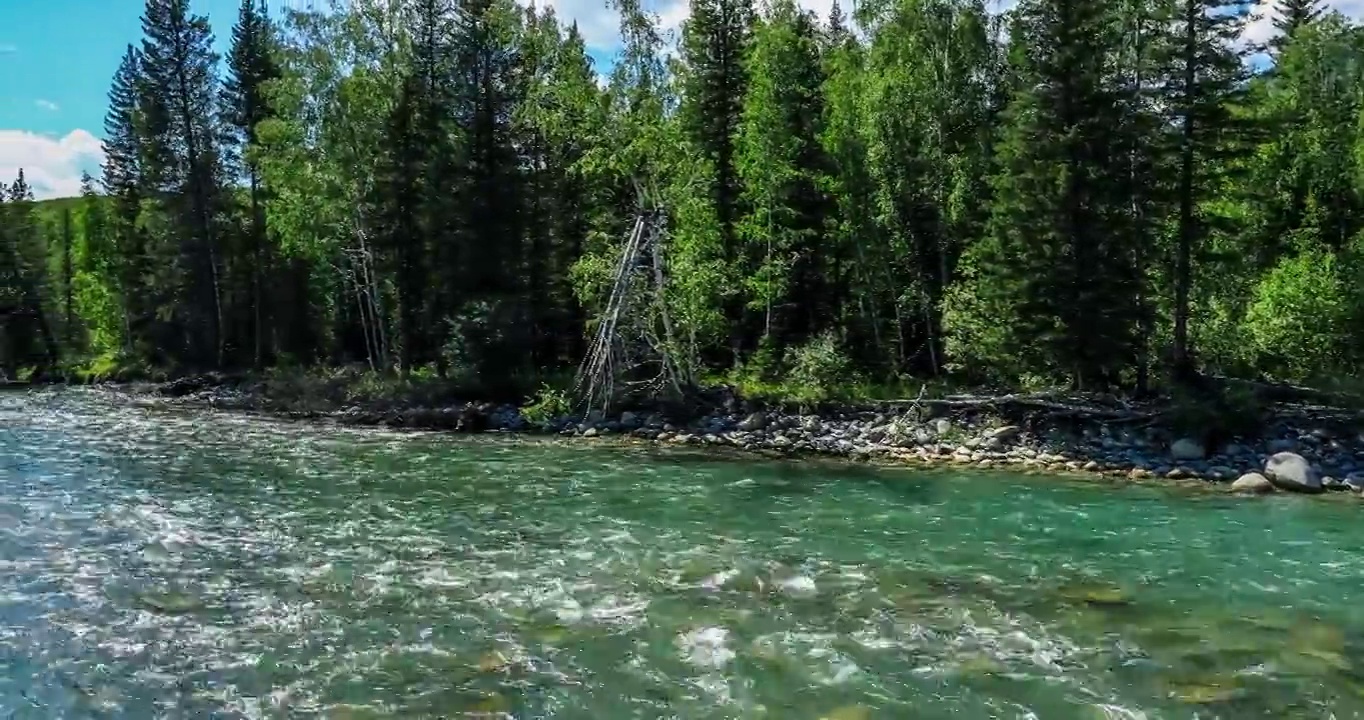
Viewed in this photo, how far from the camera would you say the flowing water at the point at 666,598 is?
7797 millimetres

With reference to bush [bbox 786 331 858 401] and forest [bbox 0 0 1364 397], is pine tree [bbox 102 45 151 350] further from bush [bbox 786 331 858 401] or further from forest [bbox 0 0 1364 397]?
bush [bbox 786 331 858 401]

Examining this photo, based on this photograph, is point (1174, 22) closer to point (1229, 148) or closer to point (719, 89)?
point (1229, 148)

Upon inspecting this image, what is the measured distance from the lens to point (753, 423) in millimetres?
24906

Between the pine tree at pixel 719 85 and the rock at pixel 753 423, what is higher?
the pine tree at pixel 719 85

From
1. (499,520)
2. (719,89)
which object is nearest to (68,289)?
(719,89)

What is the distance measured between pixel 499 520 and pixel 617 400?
12917 mm

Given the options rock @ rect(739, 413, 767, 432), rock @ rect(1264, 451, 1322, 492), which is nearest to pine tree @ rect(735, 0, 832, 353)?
rock @ rect(739, 413, 767, 432)

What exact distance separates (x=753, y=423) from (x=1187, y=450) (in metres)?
10.0

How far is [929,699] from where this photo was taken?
7.73 metres

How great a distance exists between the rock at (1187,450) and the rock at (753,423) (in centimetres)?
956

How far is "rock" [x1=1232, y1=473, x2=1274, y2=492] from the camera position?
17.7m

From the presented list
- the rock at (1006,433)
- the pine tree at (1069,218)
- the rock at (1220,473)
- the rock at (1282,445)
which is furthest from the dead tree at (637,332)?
the rock at (1282,445)

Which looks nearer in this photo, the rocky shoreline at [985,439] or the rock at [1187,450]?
the rocky shoreline at [985,439]

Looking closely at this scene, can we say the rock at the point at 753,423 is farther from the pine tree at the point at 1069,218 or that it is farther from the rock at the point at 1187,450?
the rock at the point at 1187,450
